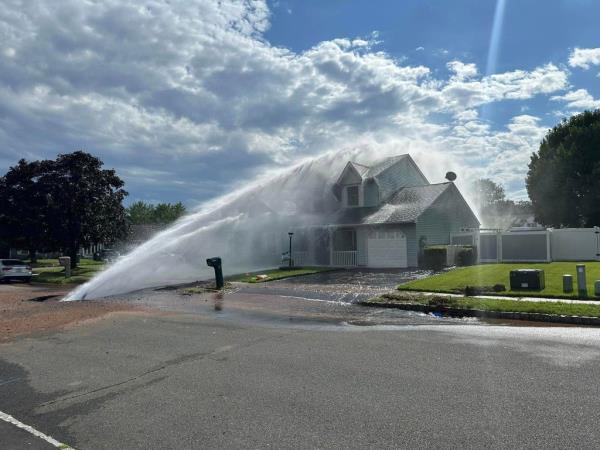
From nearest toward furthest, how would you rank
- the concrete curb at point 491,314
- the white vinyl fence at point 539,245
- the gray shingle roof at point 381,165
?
the concrete curb at point 491,314 < the white vinyl fence at point 539,245 < the gray shingle roof at point 381,165

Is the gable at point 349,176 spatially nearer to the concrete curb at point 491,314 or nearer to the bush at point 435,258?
the bush at point 435,258

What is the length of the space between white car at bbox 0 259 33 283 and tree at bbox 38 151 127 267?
4347mm

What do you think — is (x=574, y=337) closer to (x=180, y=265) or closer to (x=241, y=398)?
(x=241, y=398)

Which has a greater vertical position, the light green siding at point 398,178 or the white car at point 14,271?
the light green siding at point 398,178

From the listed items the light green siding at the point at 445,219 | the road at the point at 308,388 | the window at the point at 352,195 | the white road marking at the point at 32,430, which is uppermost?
the window at the point at 352,195

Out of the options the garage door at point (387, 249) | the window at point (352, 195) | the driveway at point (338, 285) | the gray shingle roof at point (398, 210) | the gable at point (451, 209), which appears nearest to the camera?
the driveway at point (338, 285)

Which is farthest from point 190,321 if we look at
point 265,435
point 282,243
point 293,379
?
point 282,243

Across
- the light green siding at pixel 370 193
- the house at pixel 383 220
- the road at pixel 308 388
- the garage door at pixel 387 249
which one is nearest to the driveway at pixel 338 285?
the garage door at pixel 387 249

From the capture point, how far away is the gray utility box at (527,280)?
50.1ft

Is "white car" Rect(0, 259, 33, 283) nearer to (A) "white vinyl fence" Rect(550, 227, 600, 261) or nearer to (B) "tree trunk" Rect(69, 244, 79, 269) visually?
(B) "tree trunk" Rect(69, 244, 79, 269)

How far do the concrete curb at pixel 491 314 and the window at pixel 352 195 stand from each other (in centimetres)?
1726

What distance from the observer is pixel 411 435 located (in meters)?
4.52

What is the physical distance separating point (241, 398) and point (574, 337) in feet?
21.8

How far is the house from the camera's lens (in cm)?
2692
